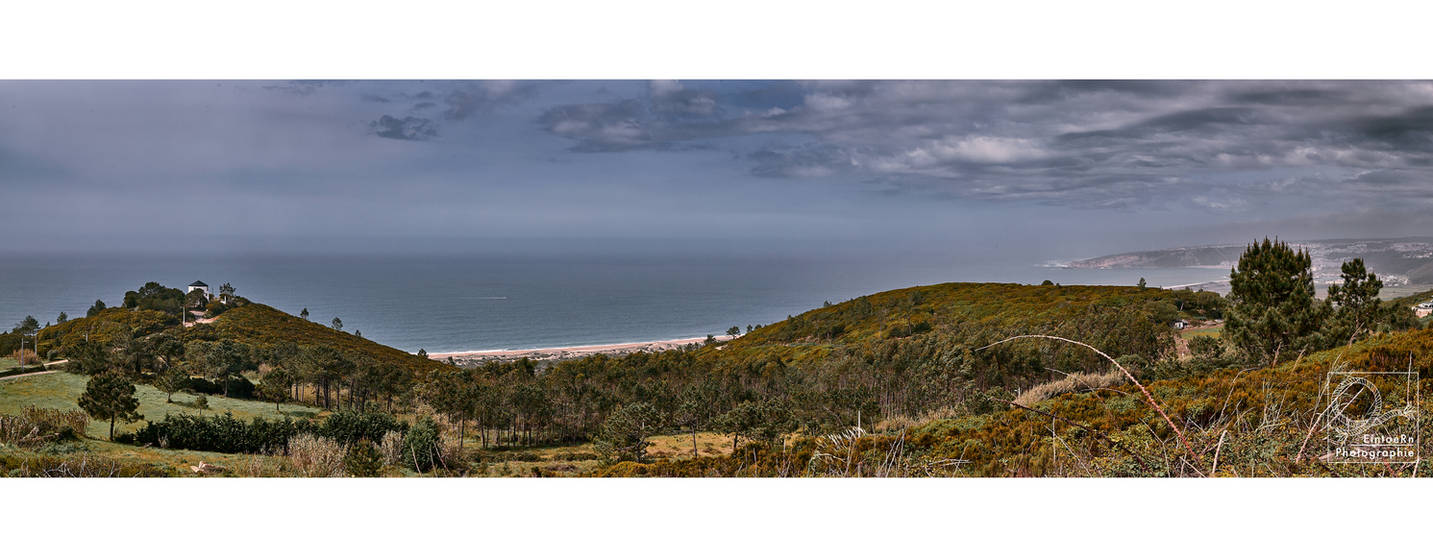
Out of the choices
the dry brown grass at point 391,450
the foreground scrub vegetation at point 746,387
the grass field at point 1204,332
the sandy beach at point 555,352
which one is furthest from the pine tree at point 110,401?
the grass field at point 1204,332

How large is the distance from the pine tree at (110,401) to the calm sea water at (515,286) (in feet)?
2.85

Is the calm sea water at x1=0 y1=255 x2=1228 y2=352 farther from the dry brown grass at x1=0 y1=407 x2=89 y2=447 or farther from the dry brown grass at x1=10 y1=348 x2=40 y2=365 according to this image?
the dry brown grass at x1=0 y1=407 x2=89 y2=447

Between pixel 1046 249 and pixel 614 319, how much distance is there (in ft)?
15.1

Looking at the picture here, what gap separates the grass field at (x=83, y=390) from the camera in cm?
538

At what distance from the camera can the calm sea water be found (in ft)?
19.6

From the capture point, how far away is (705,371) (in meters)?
6.55

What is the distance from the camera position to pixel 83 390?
5.55 m

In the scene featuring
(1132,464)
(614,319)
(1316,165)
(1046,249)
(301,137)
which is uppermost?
(301,137)

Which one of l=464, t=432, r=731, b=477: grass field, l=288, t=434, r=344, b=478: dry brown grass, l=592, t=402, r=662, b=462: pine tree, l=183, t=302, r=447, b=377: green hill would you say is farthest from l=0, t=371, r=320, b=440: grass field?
l=592, t=402, r=662, b=462: pine tree

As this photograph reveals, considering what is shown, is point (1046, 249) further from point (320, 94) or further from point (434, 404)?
point (320, 94)

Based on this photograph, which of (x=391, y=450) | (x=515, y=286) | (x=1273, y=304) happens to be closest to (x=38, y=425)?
(x=391, y=450)

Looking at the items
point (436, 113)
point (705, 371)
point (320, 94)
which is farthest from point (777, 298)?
point (320, 94)

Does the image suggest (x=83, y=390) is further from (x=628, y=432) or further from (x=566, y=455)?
(x=628, y=432)

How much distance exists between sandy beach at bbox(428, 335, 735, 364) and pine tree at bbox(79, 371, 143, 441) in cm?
222
